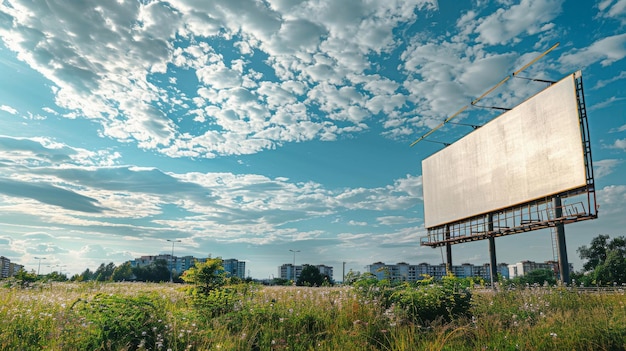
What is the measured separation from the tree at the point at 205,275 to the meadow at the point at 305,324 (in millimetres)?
300

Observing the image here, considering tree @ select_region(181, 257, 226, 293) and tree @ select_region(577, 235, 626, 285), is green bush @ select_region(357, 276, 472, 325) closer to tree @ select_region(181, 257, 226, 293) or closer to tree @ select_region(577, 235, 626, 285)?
tree @ select_region(181, 257, 226, 293)

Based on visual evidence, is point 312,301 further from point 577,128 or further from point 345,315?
point 577,128

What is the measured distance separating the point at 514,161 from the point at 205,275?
22.6m

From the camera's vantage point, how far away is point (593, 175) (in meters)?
21.1

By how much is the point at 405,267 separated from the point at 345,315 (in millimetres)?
167300

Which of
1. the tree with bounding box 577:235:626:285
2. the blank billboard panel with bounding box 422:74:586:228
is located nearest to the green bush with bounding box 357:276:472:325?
the blank billboard panel with bounding box 422:74:586:228

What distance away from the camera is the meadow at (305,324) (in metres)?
5.96

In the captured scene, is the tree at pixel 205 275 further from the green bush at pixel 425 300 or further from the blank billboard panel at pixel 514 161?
the blank billboard panel at pixel 514 161

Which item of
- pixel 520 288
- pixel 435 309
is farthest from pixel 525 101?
pixel 435 309

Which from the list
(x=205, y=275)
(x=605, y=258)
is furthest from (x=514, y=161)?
(x=605, y=258)

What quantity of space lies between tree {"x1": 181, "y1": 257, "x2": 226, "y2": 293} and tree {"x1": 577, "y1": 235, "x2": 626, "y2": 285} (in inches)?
2315

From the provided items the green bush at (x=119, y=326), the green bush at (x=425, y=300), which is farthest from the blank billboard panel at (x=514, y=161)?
the green bush at (x=119, y=326)

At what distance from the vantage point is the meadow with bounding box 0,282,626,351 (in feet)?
19.5

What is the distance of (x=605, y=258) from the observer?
65500 mm
